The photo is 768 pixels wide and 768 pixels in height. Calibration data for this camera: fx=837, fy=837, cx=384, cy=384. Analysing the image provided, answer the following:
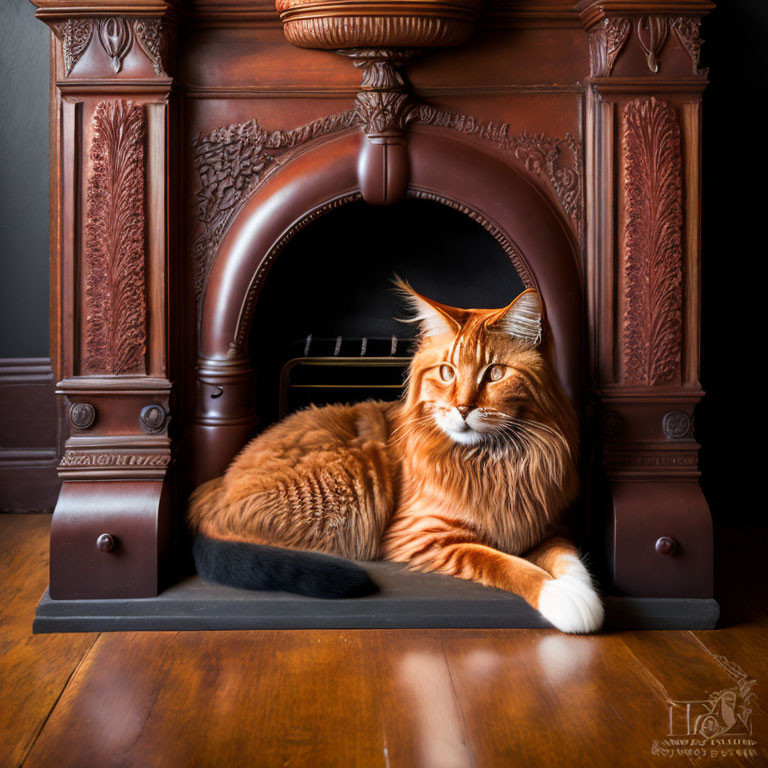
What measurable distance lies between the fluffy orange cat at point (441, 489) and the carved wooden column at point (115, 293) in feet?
0.63

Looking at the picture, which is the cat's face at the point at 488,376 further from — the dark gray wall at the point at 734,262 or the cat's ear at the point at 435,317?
the dark gray wall at the point at 734,262

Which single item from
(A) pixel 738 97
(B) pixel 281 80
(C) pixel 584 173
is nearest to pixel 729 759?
(C) pixel 584 173

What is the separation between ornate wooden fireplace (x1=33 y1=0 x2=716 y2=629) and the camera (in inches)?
82.7

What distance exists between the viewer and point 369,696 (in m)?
1.68

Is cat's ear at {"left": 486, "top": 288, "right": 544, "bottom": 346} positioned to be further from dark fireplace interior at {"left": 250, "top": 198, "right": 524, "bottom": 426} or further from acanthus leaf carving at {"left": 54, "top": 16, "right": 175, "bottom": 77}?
acanthus leaf carving at {"left": 54, "top": 16, "right": 175, "bottom": 77}

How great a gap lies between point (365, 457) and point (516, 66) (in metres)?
1.11

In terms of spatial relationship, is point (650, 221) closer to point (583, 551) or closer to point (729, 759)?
point (583, 551)

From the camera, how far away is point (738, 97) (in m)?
2.73

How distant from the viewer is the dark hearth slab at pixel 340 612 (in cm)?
199

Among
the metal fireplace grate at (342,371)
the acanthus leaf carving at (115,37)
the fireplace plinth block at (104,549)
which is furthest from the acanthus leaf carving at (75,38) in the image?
the fireplace plinth block at (104,549)

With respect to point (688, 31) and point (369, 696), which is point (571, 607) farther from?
point (688, 31)

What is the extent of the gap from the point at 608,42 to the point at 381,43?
0.58m

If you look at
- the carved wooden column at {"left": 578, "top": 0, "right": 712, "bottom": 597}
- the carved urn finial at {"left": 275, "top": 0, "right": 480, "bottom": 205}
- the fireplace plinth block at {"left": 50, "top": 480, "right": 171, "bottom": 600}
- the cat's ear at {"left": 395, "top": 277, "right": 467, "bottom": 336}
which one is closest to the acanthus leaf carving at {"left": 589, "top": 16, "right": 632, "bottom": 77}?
the carved wooden column at {"left": 578, "top": 0, "right": 712, "bottom": 597}

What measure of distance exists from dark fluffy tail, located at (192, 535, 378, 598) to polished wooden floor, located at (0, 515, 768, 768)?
107mm
